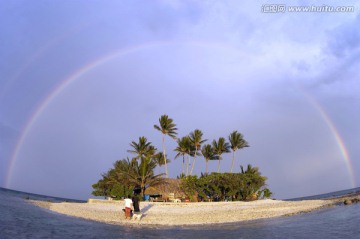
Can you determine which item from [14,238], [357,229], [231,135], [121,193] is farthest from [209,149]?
[14,238]

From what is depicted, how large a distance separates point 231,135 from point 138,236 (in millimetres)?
54561

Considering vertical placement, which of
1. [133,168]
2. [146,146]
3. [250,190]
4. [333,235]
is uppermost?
[146,146]

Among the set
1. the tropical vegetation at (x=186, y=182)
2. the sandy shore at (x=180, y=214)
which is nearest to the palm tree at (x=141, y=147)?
the tropical vegetation at (x=186, y=182)

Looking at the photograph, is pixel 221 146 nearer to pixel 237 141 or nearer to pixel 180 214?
pixel 237 141

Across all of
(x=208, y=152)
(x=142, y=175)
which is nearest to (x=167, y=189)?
(x=142, y=175)

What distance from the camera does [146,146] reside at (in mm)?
61500

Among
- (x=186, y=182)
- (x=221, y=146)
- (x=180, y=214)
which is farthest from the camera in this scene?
(x=221, y=146)

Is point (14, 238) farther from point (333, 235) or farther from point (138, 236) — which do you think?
point (333, 235)

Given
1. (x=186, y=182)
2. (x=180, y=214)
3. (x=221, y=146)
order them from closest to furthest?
1. (x=180, y=214)
2. (x=186, y=182)
3. (x=221, y=146)

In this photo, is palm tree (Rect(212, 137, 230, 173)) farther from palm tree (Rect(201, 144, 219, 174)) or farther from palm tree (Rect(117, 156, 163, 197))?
palm tree (Rect(117, 156, 163, 197))

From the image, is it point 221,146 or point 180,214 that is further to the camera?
point 221,146

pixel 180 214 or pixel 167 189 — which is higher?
pixel 167 189

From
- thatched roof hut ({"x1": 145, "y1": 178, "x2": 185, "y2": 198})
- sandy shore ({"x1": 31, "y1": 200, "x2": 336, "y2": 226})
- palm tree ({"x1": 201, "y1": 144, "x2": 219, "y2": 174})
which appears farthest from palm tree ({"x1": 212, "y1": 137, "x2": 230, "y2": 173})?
sandy shore ({"x1": 31, "y1": 200, "x2": 336, "y2": 226})

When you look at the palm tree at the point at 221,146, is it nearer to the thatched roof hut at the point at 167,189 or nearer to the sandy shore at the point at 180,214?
the thatched roof hut at the point at 167,189
